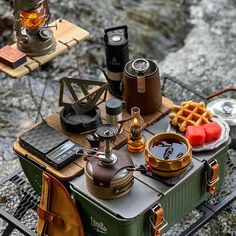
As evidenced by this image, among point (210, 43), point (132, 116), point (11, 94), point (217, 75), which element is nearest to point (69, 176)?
point (132, 116)

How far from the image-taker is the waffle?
11.4 ft

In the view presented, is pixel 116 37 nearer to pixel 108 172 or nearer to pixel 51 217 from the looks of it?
pixel 108 172

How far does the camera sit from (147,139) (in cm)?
350

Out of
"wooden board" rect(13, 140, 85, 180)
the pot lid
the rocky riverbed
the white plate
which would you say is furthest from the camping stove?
the rocky riverbed

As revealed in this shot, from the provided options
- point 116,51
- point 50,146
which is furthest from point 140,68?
point 50,146

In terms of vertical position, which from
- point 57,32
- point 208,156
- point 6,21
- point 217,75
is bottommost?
point 217,75

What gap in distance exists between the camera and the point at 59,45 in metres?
3.67

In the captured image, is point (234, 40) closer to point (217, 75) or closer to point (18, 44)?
point (217, 75)

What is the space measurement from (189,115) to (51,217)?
82 centimetres

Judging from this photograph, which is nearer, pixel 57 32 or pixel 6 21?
pixel 57 32

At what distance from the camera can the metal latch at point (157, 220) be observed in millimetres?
3146

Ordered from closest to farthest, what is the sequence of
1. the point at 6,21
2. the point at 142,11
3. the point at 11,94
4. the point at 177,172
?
the point at 177,172 → the point at 11,94 → the point at 6,21 → the point at 142,11

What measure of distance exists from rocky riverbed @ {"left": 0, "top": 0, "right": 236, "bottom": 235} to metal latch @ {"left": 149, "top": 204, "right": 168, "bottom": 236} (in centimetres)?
157

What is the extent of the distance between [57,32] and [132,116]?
0.69 meters
